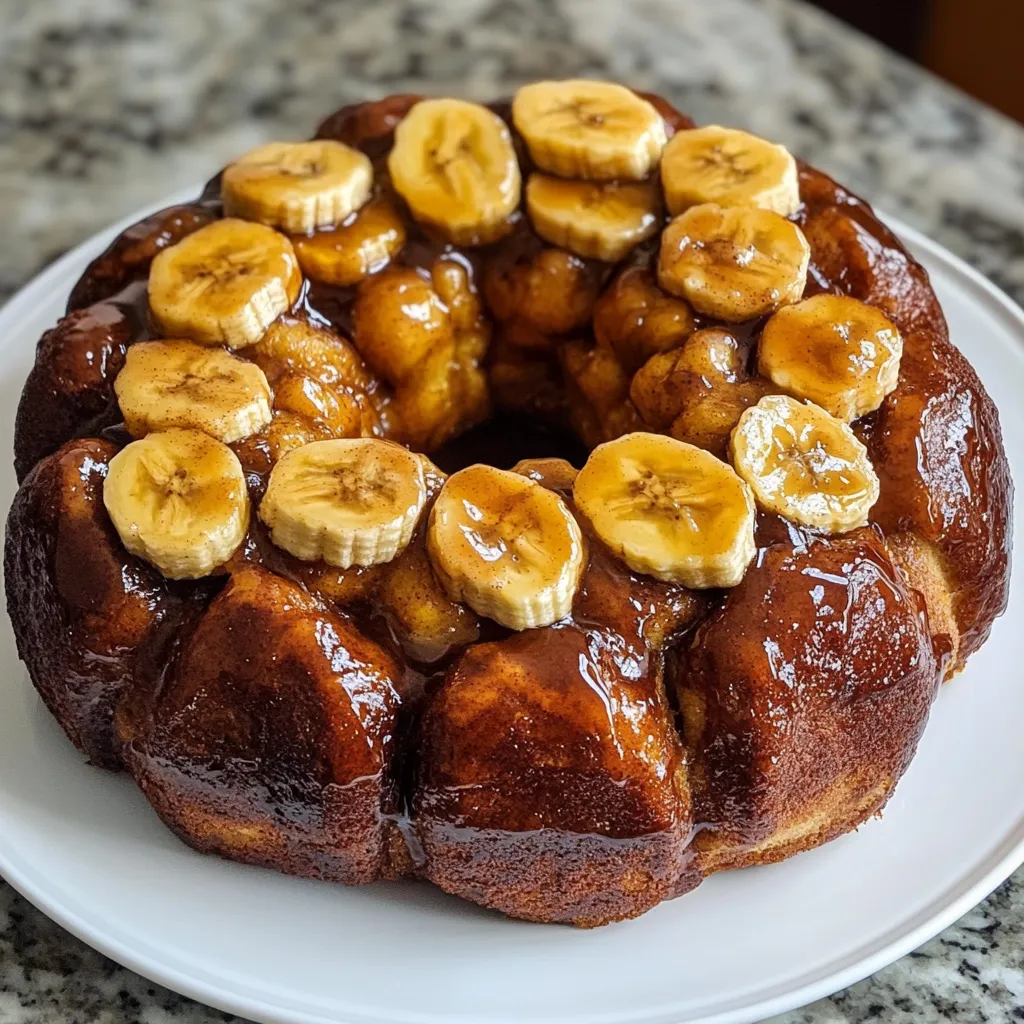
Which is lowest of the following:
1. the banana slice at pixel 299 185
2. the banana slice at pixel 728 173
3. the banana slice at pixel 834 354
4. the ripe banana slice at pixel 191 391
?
the ripe banana slice at pixel 191 391

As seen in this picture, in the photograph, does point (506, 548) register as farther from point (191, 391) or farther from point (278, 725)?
point (191, 391)

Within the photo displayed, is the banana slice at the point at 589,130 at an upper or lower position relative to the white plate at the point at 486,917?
upper

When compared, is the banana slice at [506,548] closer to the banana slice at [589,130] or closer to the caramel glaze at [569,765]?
the caramel glaze at [569,765]

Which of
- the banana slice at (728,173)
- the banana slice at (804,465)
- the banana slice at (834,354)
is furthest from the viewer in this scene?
the banana slice at (728,173)

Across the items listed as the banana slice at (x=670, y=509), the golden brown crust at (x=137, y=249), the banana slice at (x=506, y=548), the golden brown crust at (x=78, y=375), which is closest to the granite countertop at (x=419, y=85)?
the golden brown crust at (x=137, y=249)

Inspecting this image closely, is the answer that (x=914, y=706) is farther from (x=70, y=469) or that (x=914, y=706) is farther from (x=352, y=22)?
(x=352, y=22)

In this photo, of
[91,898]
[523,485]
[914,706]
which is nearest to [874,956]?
[914,706]

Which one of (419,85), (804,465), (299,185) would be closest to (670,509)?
(804,465)

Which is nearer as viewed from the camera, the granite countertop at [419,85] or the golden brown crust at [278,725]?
the golden brown crust at [278,725]

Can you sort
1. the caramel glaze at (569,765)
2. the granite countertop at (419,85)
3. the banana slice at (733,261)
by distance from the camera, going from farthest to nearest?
the granite countertop at (419,85)
the banana slice at (733,261)
the caramel glaze at (569,765)
